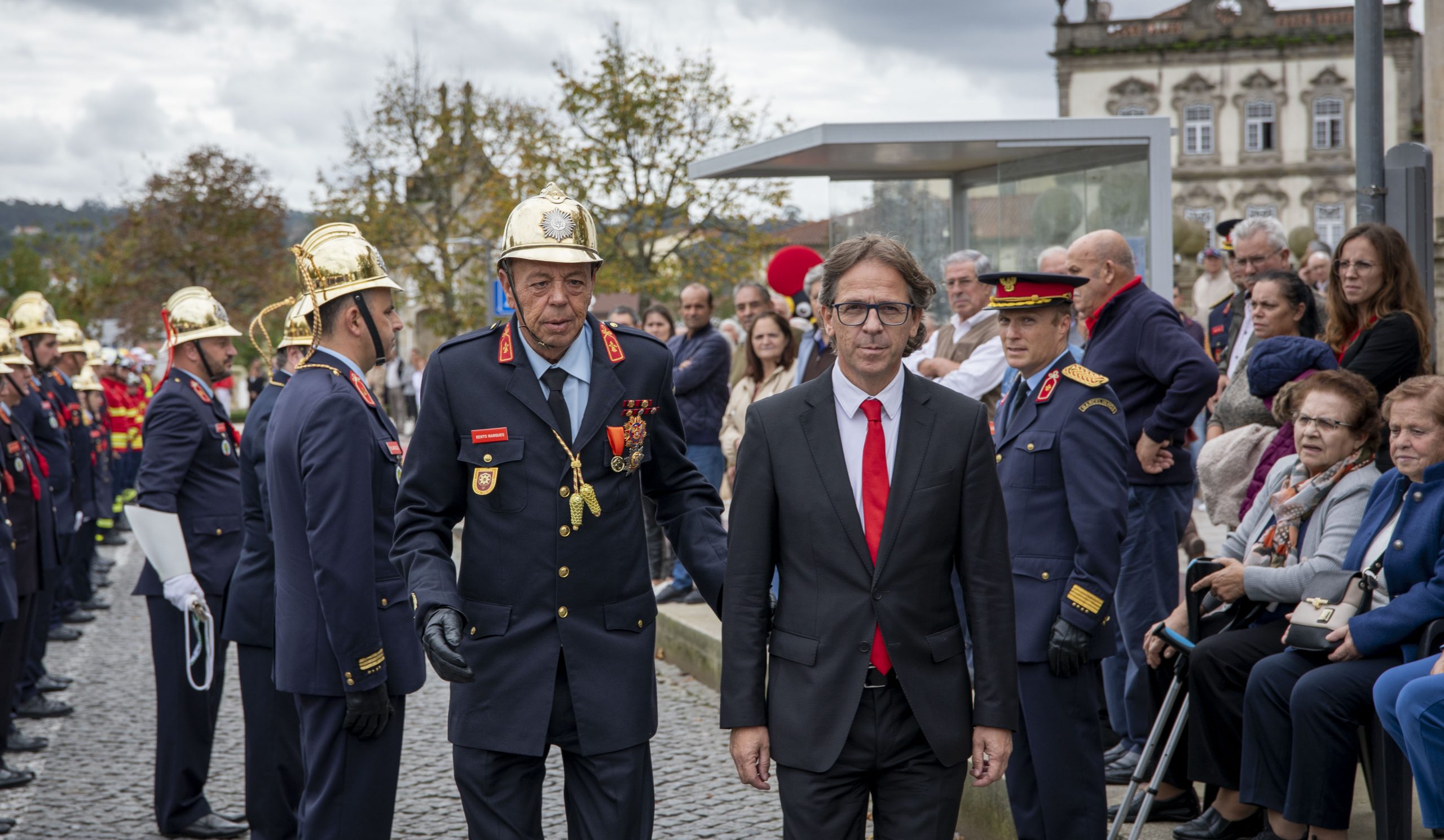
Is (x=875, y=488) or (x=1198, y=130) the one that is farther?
(x=1198, y=130)

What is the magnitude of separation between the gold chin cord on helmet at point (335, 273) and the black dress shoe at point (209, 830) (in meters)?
2.79

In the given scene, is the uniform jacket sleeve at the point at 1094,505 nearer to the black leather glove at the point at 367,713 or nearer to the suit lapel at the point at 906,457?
the suit lapel at the point at 906,457

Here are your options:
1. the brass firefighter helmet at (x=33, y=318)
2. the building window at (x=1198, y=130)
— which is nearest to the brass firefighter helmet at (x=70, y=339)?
the brass firefighter helmet at (x=33, y=318)

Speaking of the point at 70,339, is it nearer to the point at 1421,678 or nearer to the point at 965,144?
the point at 965,144

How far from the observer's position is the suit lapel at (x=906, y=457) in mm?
3418

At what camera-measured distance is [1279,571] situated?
5258 millimetres

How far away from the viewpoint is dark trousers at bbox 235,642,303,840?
5520 mm

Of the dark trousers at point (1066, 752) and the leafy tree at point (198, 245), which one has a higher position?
the leafy tree at point (198, 245)

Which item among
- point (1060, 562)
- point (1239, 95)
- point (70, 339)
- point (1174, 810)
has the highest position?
point (1239, 95)

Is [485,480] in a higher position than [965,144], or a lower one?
→ lower

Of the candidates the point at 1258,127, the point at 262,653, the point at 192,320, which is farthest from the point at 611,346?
the point at 1258,127

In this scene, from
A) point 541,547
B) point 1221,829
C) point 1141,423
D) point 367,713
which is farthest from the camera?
point 1141,423

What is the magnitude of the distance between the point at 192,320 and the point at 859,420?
4.42 metres

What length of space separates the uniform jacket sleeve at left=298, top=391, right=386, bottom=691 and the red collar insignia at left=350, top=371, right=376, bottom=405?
0.10 meters
